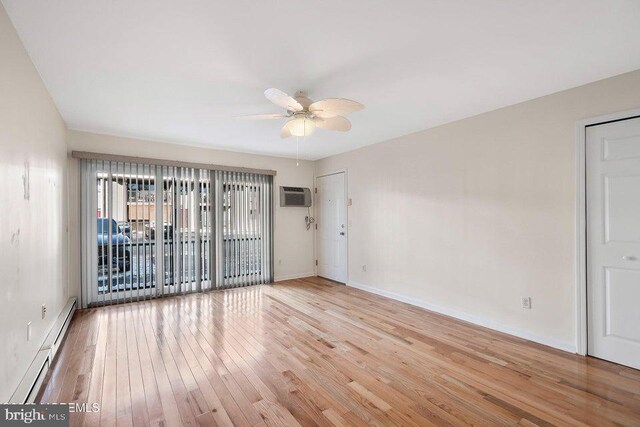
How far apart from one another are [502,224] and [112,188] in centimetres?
507

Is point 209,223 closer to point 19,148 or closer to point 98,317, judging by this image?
point 98,317

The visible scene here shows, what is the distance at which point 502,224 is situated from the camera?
321 cm

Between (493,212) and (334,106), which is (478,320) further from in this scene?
(334,106)

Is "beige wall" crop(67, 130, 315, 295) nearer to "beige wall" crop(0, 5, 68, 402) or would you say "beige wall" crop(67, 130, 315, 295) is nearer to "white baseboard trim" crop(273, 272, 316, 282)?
"white baseboard trim" crop(273, 272, 316, 282)

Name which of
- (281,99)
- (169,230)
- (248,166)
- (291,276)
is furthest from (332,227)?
(281,99)

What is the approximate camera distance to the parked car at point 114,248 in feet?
13.3

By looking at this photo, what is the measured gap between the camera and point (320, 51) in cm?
211

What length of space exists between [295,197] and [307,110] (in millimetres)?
3338

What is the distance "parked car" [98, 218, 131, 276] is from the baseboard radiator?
907mm

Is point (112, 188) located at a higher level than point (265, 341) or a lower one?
higher

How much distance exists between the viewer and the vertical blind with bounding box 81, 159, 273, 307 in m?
4.07

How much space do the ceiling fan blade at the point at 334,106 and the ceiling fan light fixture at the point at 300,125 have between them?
6.6 inches

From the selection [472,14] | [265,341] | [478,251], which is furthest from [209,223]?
[472,14]

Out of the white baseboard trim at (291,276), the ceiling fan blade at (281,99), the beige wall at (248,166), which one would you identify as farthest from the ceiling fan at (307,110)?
the white baseboard trim at (291,276)
